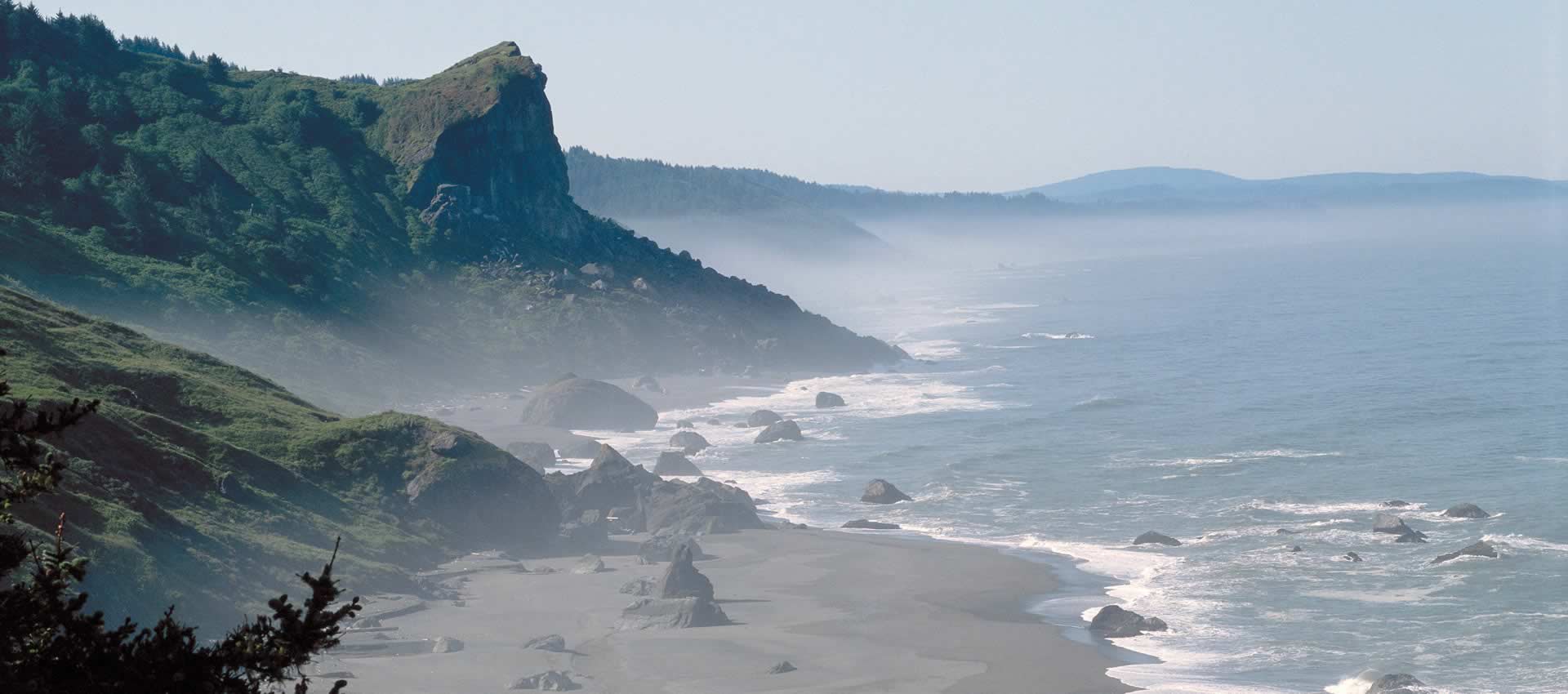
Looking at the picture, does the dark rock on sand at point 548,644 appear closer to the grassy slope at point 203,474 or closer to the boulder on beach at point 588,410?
the grassy slope at point 203,474

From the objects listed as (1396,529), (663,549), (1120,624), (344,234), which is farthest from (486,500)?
(344,234)

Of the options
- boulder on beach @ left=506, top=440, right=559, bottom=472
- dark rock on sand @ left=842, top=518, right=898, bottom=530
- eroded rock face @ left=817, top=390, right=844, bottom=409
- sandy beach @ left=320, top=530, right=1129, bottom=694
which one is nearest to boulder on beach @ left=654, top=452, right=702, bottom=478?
boulder on beach @ left=506, top=440, right=559, bottom=472

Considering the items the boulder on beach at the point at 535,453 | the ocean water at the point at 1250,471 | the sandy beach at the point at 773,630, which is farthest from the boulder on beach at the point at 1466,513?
the boulder on beach at the point at 535,453

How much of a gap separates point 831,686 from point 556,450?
35941 millimetres

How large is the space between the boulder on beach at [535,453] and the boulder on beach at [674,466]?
4.36 m

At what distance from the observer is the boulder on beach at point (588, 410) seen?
75.4 m

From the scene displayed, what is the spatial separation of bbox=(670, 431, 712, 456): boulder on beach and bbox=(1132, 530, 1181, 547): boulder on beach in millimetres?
24669

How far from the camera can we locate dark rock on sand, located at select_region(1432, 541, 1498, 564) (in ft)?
145

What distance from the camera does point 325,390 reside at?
78.6 metres

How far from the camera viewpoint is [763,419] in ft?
245

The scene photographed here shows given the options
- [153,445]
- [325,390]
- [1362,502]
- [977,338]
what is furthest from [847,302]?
[153,445]

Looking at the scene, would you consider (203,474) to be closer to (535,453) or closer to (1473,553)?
(535,453)

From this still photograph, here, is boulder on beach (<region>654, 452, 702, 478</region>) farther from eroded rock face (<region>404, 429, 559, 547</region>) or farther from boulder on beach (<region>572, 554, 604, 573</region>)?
boulder on beach (<region>572, 554, 604, 573</region>)

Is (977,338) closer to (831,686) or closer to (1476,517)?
(1476,517)
